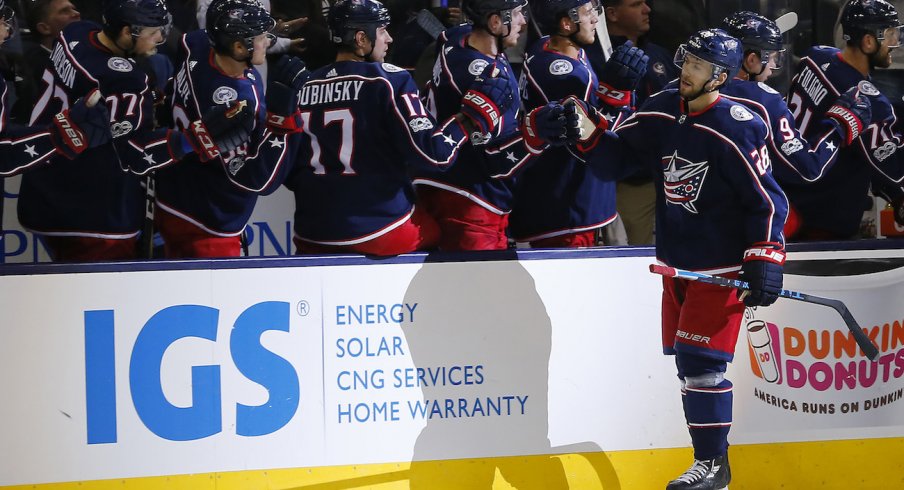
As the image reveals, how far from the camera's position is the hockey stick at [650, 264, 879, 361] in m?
3.95

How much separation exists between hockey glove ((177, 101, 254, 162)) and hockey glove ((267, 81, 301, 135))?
0.60ft

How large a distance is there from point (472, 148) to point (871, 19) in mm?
1678

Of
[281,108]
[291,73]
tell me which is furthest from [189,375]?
[291,73]

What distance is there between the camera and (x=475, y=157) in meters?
4.75

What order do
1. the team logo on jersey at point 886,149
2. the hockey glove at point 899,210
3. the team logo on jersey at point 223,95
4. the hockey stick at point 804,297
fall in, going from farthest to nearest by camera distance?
1. the hockey glove at point 899,210
2. the team logo on jersey at point 886,149
3. the team logo on jersey at point 223,95
4. the hockey stick at point 804,297

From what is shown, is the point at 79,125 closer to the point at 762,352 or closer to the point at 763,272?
the point at 763,272

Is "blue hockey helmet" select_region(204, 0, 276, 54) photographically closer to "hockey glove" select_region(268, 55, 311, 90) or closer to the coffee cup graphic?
"hockey glove" select_region(268, 55, 311, 90)

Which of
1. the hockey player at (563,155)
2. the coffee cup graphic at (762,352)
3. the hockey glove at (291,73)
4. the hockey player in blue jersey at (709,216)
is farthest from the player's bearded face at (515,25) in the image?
the coffee cup graphic at (762,352)

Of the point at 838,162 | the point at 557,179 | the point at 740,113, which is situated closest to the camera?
the point at 740,113

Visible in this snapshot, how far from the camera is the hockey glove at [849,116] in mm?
4723

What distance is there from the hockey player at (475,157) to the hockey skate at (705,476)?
3.89ft

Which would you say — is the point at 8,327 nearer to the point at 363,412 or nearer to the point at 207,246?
the point at 207,246

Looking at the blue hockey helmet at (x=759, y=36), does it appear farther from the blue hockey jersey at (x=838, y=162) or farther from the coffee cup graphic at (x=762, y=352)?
the coffee cup graphic at (x=762, y=352)

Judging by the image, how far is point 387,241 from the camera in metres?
4.51
